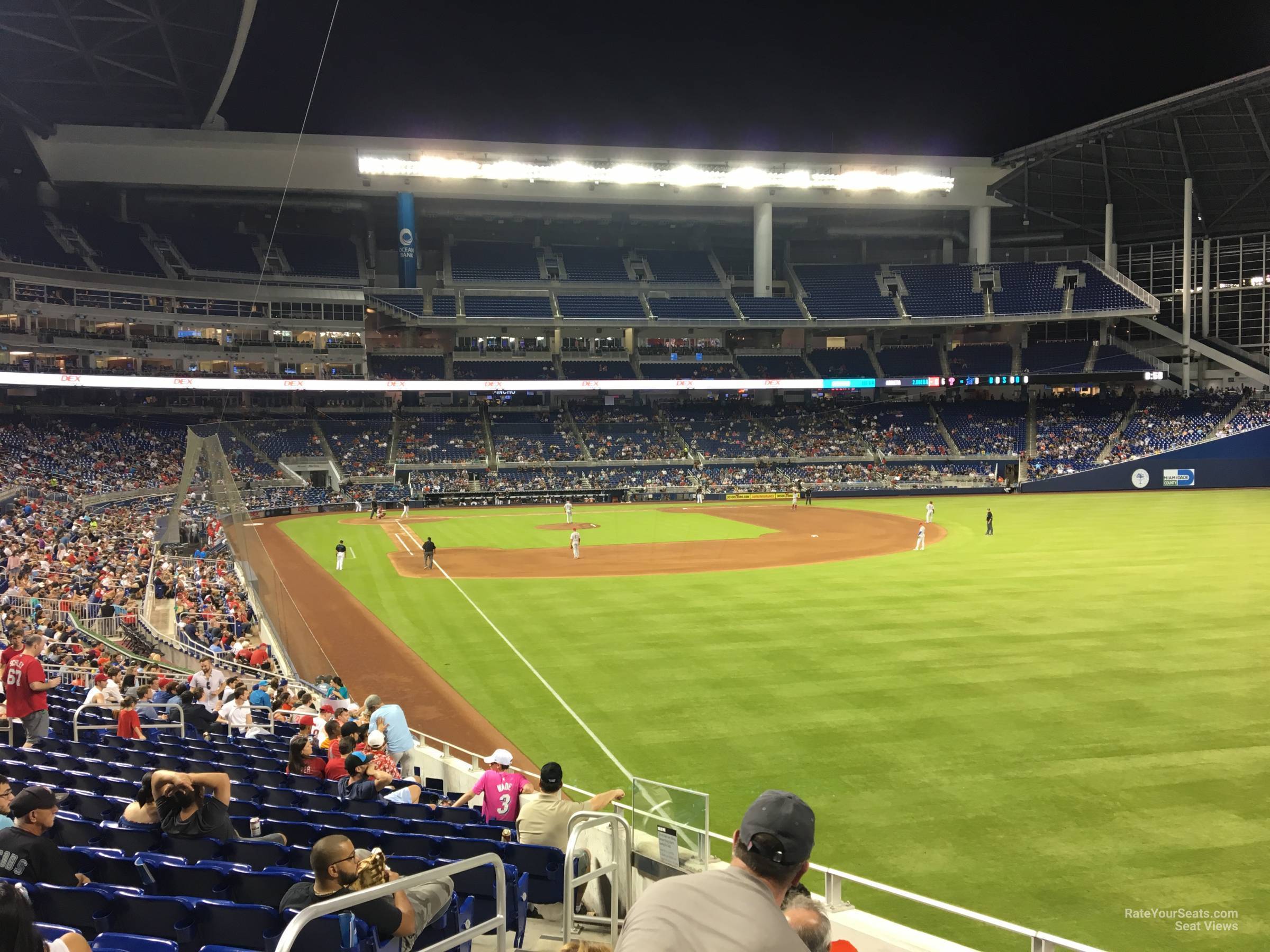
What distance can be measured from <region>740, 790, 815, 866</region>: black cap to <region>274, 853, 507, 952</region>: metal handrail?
1.72 meters

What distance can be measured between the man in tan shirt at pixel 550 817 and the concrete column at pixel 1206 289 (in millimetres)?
80392

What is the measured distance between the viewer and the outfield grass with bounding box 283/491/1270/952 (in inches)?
384

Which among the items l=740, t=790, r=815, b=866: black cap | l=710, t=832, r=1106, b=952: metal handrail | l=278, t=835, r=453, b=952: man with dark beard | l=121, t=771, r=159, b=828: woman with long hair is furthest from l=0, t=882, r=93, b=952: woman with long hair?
l=710, t=832, r=1106, b=952: metal handrail

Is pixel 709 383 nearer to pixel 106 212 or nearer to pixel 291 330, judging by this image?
pixel 291 330

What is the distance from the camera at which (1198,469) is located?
199 ft

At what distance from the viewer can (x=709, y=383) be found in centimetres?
7219

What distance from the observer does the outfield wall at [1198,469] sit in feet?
198

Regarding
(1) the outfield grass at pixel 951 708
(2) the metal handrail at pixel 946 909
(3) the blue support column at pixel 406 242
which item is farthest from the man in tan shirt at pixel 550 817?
(3) the blue support column at pixel 406 242

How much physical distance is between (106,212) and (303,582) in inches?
2112

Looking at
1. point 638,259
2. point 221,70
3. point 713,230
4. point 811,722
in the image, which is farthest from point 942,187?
point 811,722

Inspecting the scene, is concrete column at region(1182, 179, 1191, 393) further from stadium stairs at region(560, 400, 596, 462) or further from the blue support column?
the blue support column

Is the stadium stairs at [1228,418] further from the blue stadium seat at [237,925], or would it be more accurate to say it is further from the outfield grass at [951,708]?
the blue stadium seat at [237,925]

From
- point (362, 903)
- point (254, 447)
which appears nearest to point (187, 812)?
point (362, 903)

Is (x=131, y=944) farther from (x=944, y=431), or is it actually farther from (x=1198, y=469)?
(x=944, y=431)
